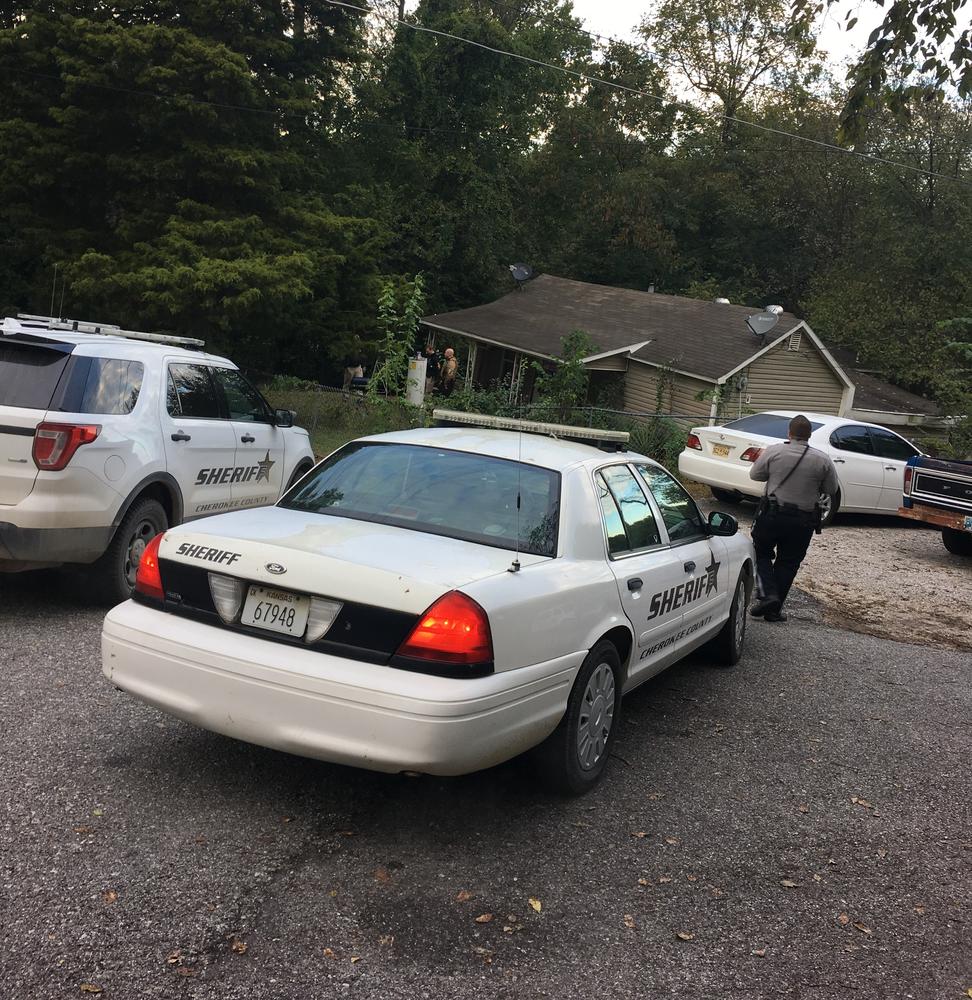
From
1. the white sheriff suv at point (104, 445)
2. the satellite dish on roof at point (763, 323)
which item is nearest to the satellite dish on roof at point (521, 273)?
the satellite dish on roof at point (763, 323)

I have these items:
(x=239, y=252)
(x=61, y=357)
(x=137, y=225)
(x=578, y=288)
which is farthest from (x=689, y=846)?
(x=578, y=288)

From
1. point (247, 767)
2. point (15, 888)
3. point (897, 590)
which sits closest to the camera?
point (15, 888)

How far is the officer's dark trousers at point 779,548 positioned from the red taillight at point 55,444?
5105mm

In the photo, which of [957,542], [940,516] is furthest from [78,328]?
[957,542]

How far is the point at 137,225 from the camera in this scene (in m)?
21.5

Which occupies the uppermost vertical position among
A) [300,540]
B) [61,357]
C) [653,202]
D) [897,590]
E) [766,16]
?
[766,16]

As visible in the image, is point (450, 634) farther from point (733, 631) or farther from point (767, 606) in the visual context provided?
point (767, 606)

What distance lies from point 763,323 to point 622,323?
505cm

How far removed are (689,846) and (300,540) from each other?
1973mm

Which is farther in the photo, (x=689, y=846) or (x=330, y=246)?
(x=330, y=246)

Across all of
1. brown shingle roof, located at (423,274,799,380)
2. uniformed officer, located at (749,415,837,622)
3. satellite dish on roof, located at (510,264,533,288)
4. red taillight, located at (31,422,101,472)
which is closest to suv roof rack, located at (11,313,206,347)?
red taillight, located at (31,422,101,472)

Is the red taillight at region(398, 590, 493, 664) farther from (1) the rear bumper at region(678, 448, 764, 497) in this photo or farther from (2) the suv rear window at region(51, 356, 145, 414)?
(1) the rear bumper at region(678, 448, 764, 497)

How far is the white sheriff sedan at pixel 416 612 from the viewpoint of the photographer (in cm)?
377

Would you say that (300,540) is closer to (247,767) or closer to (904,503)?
(247,767)
